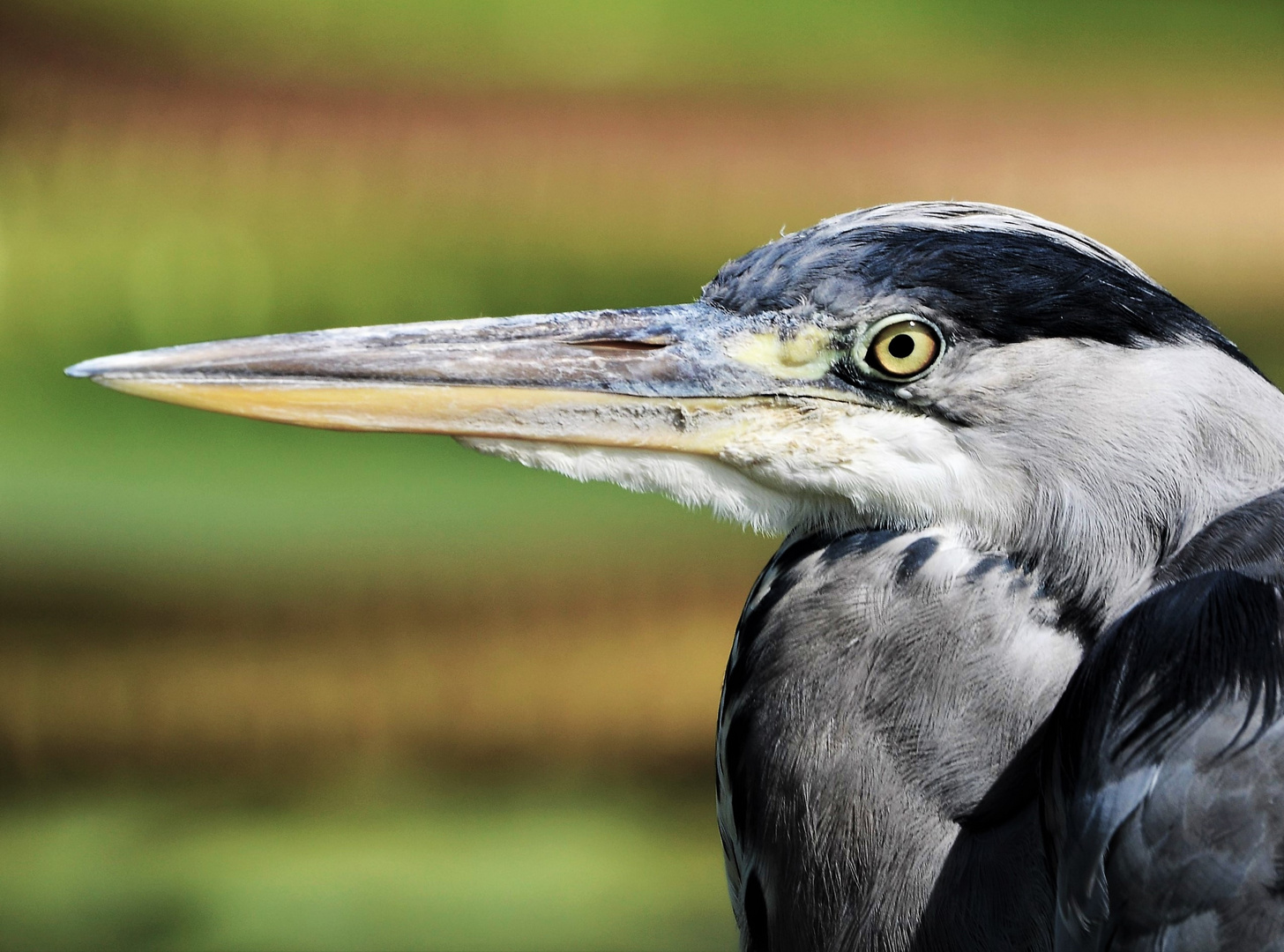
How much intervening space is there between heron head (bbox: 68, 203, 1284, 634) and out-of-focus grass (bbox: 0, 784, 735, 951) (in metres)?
1.47

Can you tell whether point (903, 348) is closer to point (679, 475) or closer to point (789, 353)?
point (789, 353)

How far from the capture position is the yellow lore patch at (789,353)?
2.77ft

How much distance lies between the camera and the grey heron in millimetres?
788

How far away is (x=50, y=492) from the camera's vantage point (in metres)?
2.38

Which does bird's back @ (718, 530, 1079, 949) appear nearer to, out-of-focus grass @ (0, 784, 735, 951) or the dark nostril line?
the dark nostril line

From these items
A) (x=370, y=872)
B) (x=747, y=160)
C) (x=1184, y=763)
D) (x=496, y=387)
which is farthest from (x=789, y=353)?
(x=370, y=872)

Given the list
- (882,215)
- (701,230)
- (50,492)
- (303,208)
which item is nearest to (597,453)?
(882,215)

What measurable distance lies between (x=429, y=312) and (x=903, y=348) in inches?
64.2

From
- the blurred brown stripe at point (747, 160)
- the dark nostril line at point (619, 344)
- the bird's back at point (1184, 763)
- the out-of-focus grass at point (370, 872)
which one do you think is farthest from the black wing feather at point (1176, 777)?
the blurred brown stripe at point (747, 160)

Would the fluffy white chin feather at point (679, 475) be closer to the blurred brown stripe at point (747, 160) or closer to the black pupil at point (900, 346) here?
the black pupil at point (900, 346)

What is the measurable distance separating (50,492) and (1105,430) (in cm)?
212

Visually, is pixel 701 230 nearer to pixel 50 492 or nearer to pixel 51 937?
pixel 50 492


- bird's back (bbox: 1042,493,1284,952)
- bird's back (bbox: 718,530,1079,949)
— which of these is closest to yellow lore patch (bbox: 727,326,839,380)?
bird's back (bbox: 718,530,1079,949)

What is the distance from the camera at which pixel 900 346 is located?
0.82m
